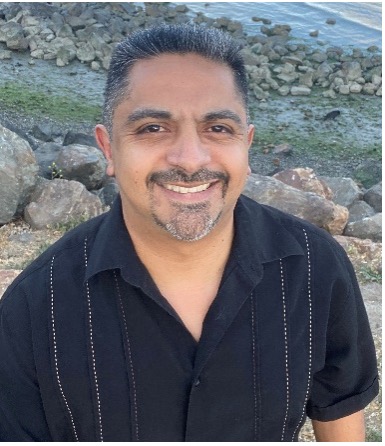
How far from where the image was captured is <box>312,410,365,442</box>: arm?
2475mm

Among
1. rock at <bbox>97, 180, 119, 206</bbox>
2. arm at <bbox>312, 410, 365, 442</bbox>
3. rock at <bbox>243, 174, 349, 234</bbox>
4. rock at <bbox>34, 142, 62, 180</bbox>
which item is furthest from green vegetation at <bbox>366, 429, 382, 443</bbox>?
rock at <bbox>34, 142, 62, 180</bbox>

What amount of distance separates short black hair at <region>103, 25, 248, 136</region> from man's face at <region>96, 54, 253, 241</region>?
32 millimetres

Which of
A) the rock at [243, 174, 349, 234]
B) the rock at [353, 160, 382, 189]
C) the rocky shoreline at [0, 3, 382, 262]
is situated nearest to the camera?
the rocky shoreline at [0, 3, 382, 262]

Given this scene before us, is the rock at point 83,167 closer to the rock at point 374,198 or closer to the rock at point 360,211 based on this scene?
the rock at point 360,211

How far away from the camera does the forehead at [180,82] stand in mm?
2160

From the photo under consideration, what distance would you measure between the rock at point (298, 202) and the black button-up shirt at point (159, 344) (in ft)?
13.3

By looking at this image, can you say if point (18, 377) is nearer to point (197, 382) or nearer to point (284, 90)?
point (197, 382)

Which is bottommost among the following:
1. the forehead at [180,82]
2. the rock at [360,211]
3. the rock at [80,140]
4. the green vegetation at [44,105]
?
the green vegetation at [44,105]

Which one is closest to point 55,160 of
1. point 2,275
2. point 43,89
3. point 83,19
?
point 2,275

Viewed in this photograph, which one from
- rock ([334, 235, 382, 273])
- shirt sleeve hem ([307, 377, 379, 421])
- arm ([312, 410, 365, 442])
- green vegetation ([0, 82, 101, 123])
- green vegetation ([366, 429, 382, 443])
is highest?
shirt sleeve hem ([307, 377, 379, 421])

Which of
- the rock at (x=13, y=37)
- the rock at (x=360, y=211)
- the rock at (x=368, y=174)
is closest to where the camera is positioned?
the rock at (x=360, y=211)

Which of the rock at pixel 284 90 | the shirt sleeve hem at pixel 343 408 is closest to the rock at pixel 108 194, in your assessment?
the shirt sleeve hem at pixel 343 408

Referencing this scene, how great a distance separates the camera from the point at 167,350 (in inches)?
83.4

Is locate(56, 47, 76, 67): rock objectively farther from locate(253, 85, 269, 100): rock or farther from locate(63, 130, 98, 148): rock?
locate(63, 130, 98, 148): rock
